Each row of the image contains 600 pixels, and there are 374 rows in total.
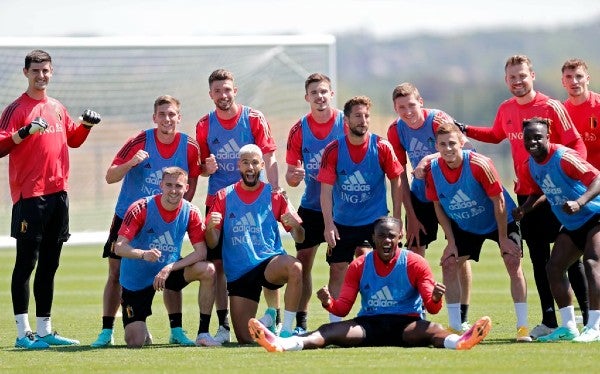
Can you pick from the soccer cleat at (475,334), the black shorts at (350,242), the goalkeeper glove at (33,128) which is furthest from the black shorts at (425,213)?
the goalkeeper glove at (33,128)

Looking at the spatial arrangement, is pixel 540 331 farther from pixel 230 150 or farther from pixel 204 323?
pixel 230 150

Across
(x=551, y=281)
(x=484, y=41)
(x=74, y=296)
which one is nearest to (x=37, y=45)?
(x=74, y=296)

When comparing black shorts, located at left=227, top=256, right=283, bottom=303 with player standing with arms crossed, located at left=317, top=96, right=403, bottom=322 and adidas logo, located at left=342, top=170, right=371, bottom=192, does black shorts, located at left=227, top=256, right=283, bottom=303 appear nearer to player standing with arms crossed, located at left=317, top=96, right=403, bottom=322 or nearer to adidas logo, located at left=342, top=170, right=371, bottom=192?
player standing with arms crossed, located at left=317, top=96, right=403, bottom=322

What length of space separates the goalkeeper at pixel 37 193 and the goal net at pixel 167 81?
36.8 feet

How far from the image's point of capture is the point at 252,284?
12.6m

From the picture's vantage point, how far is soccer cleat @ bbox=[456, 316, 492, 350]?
10773mm

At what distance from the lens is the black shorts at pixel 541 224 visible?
12453mm

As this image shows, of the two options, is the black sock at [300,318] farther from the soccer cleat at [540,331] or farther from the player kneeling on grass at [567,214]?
the player kneeling on grass at [567,214]

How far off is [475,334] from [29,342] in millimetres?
4289

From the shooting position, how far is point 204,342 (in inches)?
482

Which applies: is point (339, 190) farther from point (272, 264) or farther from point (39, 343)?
point (39, 343)

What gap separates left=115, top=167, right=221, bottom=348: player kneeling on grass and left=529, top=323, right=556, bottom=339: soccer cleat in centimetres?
283

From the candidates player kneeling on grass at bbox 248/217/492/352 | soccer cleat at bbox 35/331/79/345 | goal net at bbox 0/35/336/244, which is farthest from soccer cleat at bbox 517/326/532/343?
goal net at bbox 0/35/336/244

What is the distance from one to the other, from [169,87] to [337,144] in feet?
42.3
